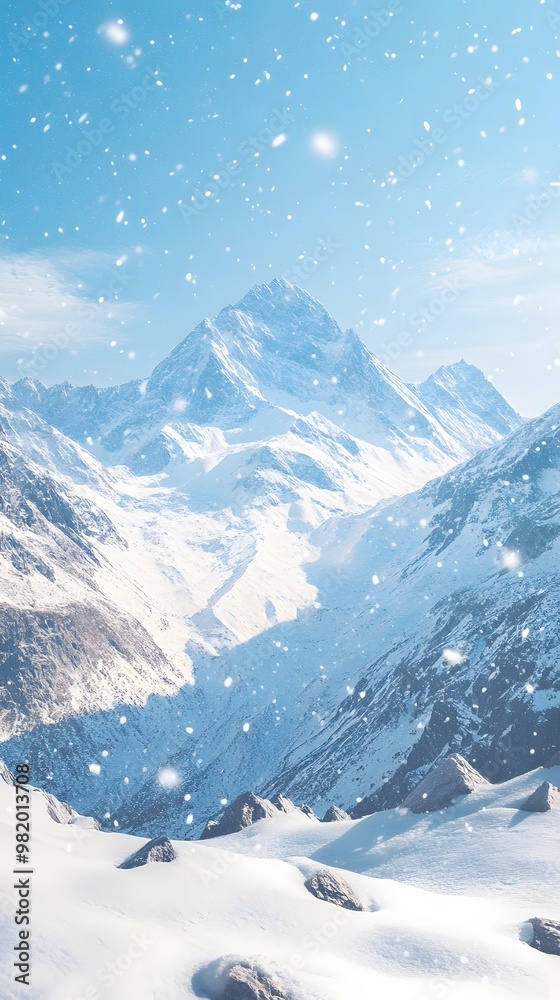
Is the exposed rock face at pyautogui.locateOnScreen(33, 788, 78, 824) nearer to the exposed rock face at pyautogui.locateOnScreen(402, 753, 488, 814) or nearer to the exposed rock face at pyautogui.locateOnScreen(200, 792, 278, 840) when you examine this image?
the exposed rock face at pyautogui.locateOnScreen(200, 792, 278, 840)

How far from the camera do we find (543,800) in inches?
1892

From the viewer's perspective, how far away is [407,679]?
4355 inches

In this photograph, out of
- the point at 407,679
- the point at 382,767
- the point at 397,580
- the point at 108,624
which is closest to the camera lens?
the point at 382,767

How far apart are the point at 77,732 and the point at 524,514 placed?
106624mm

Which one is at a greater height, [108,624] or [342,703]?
[108,624]

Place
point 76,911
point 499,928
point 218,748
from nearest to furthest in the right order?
point 76,911 → point 499,928 → point 218,748

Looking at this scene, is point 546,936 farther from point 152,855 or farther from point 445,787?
point 445,787

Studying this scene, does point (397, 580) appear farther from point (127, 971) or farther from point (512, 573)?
point (127, 971)

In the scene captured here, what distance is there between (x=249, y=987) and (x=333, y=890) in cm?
1141

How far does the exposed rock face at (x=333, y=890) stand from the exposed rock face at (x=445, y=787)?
19.9 meters

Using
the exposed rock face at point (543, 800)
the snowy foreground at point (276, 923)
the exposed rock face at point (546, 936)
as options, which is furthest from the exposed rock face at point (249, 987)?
the exposed rock face at point (543, 800)

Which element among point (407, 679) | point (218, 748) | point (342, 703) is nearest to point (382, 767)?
point (407, 679)

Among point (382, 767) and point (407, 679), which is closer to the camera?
point (382, 767)

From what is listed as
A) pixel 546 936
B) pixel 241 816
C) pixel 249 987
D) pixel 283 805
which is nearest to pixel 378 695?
pixel 283 805
